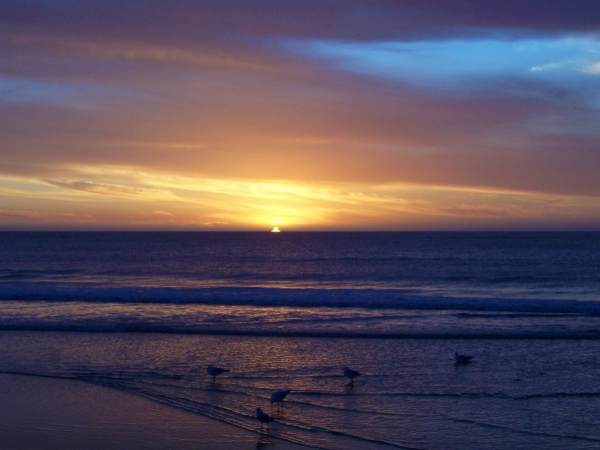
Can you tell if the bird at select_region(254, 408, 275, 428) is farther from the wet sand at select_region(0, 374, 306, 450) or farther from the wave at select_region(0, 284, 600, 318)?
the wave at select_region(0, 284, 600, 318)

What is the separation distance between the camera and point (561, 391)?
31.5 ft

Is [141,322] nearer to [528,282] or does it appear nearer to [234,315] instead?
[234,315]

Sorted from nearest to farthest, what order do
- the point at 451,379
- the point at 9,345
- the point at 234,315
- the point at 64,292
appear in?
the point at 451,379, the point at 9,345, the point at 234,315, the point at 64,292

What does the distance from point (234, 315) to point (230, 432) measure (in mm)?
11691

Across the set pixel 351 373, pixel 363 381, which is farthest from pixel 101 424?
pixel 363 381

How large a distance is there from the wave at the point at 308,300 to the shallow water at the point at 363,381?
24.9 ft

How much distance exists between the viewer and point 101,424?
813 centimetres

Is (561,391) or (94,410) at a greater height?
(561,391)

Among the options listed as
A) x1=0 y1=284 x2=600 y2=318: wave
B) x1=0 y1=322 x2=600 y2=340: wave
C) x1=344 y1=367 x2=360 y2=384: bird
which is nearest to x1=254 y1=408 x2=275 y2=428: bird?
x1=344 y1=367 x2=360 y2=384: bird

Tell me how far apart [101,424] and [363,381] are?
4835 millimetres

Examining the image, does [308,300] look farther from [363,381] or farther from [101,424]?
[101,424]

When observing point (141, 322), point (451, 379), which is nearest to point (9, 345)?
point (141, 322)

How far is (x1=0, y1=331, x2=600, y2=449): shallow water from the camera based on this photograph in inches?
307

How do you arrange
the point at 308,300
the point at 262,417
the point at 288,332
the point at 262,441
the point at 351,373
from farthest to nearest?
the point at 308,300
the point at 288,332
the point at 351,373
the point at 262,417
the point at 262,441
